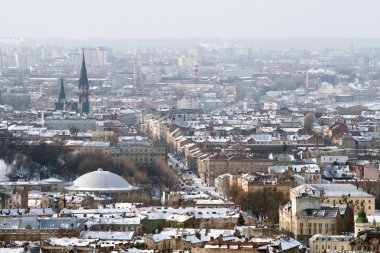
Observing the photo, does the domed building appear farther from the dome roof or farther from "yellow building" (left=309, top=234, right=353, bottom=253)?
"yellow building" (left=309, top=234, right=353, bottom=253)

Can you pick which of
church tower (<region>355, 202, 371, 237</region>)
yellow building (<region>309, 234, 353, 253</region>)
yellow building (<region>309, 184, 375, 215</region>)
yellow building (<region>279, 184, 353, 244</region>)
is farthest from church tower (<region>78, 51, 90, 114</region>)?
church tower (<region>355, 202, 371, 237</region>)

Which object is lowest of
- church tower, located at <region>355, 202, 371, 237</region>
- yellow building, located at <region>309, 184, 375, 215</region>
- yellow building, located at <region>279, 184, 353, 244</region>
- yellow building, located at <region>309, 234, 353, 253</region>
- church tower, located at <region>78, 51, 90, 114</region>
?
church tower, located at <region>78, 51, 90, 114</region>

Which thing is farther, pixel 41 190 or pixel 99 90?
pixel 99 90

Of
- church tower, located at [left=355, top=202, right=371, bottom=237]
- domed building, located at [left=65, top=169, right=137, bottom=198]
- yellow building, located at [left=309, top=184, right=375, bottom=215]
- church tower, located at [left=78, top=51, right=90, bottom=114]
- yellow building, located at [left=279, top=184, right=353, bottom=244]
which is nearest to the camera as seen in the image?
church tower, located at [left=355, top=202, right=371, bottom=237]

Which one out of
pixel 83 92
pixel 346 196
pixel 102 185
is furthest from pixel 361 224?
pixel 83 92

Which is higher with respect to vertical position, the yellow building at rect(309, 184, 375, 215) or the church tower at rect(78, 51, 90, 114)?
the yellow building at rect(309, 184, 375, 215)

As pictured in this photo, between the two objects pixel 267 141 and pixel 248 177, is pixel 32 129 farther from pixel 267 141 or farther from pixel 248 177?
pixel 248 177

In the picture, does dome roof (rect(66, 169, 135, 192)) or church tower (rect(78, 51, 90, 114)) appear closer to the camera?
dome roof (rect(66, 169, 135, 192))

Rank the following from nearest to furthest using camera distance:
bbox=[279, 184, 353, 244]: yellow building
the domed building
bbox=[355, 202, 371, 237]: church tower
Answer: bbox=[355, 202, 371, 237]: church tower → bbox=[279, 184, 353, 244]: yellow building → the domed building

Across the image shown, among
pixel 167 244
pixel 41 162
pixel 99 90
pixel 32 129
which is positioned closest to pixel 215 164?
pixel 41 162
